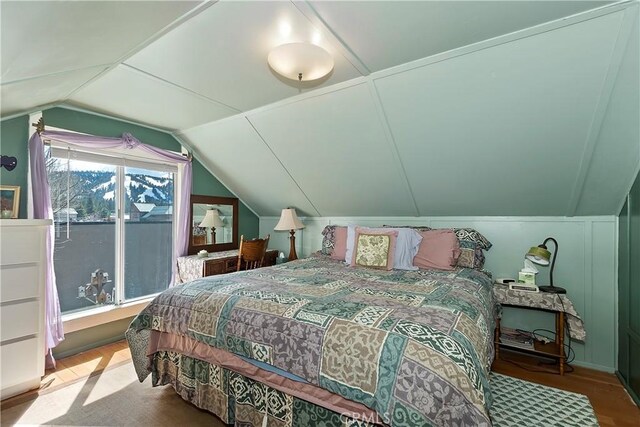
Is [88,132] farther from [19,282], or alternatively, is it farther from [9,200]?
[19,282]

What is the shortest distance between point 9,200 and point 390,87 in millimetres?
2896

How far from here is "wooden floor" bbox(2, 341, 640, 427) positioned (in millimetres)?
1918

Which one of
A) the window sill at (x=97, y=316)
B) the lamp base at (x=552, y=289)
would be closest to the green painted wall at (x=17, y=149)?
the window sill at (x=97, y=316)

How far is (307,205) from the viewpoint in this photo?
4004 mm

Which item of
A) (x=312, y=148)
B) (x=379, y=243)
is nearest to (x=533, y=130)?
(x=379, y=243)

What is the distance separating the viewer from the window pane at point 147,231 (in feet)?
10.5

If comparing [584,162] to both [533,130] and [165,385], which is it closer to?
[533,130]

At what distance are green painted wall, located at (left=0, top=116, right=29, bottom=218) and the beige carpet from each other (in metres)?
1.39

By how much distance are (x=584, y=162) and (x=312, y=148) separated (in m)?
2.22

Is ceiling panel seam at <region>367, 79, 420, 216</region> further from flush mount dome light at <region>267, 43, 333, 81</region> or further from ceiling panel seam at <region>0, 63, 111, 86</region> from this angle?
ceiling panel seam at <region>0, 63, 111, 86</region>

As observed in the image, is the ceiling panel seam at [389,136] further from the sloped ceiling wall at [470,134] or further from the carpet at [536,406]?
the carpet at [536,406]

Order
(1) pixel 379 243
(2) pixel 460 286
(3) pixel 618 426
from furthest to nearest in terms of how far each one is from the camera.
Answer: (1) pixel 379 243, (2) pixel 460 286, (3) pixel 618 426

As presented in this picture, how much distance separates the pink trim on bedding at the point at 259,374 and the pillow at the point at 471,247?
6.25 feet

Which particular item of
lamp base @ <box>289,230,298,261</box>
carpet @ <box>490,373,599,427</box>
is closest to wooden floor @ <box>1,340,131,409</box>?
lamp base @ <box>289,230,298,261</box>
